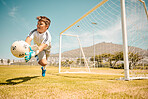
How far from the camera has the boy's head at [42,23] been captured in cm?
319

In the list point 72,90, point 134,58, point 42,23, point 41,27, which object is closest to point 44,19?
point 42,23

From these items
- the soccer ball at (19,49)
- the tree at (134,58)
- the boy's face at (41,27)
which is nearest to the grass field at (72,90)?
the soccer ball at (19,49)

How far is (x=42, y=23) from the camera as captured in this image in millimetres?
3207

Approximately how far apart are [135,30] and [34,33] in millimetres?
4535

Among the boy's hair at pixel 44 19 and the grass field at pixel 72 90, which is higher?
the boy's hair at pixel 44 19

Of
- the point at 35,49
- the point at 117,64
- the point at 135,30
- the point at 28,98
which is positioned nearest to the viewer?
the point at 28,98

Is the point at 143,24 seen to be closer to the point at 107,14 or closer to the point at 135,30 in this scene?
the point at 135,30

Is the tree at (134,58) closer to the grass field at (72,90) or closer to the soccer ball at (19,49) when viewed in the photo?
the grass field at (72,90)

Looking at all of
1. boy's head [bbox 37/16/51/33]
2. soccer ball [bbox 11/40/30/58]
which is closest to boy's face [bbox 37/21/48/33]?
boy's head [bbox 37/16/51/33]

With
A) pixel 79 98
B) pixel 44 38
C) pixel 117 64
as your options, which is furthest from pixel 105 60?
pixel 79 98

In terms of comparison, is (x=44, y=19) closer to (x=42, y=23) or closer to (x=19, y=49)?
(x=42, y=23)

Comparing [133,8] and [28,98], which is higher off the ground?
[133,8]

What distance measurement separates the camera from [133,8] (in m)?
5.07

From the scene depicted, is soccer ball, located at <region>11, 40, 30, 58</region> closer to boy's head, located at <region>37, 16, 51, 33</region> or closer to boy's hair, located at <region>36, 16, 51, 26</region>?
boy's head, located at <region>37, 16, 51, 33</region>
